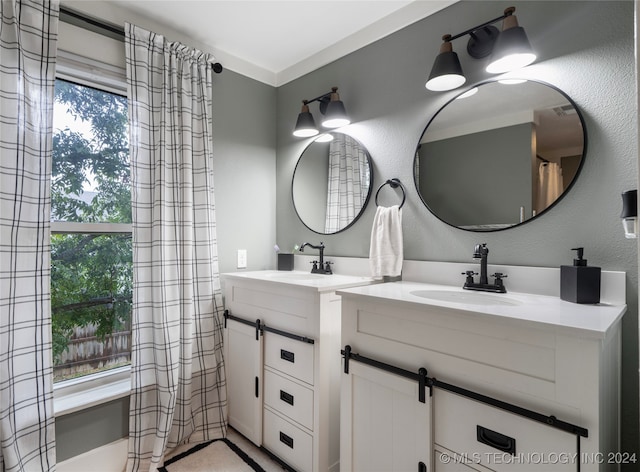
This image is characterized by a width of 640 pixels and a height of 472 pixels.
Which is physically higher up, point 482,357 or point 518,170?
point 518,170

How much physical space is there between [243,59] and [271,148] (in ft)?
2.06

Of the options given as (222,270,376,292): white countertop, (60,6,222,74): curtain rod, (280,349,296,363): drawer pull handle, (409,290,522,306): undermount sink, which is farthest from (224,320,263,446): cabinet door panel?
(60,6,222,74): curtain rod

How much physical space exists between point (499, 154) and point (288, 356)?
1.36 m

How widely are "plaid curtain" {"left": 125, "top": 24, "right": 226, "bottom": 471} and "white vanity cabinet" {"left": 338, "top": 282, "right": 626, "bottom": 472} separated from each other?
1.02m

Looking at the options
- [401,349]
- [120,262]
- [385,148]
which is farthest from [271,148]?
[401,349]

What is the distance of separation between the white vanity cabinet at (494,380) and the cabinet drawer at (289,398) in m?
0.26

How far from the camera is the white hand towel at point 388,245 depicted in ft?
5.51

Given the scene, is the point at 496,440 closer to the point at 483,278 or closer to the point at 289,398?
the point at 483,278

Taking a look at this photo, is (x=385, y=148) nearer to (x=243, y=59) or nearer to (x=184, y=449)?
(x=243, y=59)

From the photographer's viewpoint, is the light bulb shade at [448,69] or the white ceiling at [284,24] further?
the white ceiling at [284,24]

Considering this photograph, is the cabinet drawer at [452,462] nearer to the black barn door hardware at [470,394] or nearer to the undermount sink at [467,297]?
the black barn door hardware at [470,394]

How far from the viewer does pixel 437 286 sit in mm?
1548

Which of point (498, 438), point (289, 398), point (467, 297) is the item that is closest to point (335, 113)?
point (467, 297)

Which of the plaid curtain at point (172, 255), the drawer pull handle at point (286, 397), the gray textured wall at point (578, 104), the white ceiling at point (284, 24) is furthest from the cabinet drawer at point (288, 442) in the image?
the white ceiling at point (284, 24)
